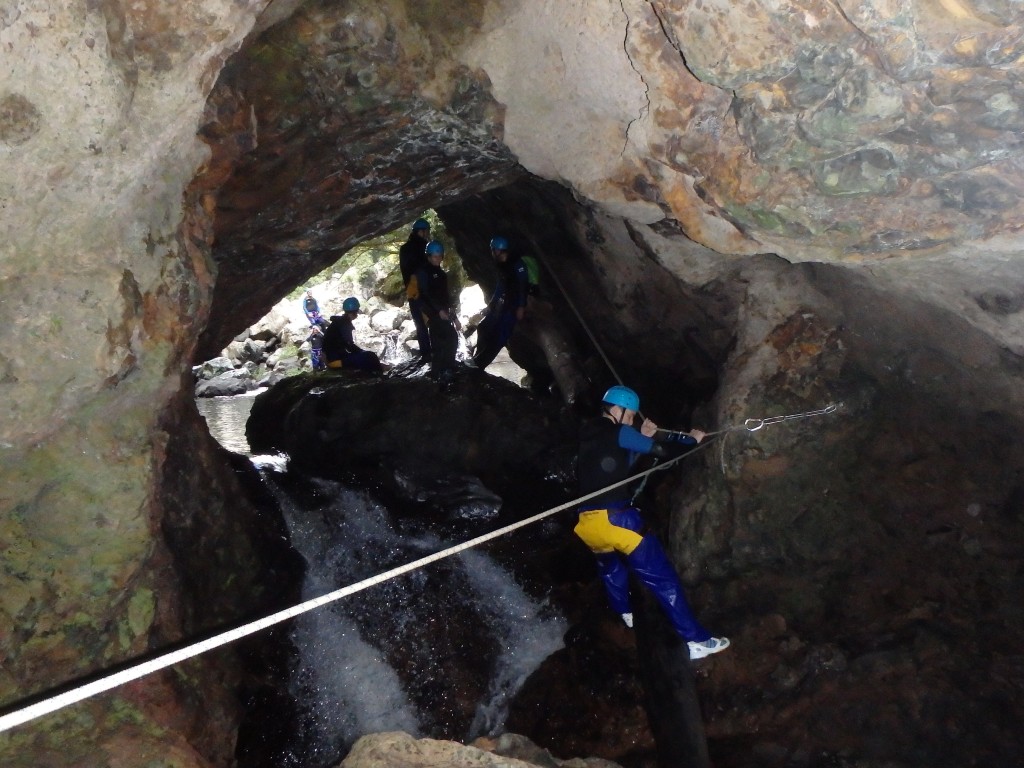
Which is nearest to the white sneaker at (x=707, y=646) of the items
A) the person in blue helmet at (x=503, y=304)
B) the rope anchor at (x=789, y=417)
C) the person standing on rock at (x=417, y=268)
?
the rope anchor at (x=789, y=417)

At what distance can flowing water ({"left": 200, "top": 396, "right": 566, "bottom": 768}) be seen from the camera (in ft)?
18.5

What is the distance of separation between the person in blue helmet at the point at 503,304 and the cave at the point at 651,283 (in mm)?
2024

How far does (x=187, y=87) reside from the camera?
3768 mm

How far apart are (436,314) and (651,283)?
2885 millimetres

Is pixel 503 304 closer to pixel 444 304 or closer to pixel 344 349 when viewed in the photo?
pixel 444 304

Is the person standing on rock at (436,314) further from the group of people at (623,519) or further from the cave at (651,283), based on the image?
the group of people at (623,519)

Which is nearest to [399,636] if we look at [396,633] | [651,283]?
[396,633]

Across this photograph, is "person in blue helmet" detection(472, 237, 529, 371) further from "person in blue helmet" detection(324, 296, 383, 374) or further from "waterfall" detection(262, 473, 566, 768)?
"waterfall" detection(262, 473, 566, 768)

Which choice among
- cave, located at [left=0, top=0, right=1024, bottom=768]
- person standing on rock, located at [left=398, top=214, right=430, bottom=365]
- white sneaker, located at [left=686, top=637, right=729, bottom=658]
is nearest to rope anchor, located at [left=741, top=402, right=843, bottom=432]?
cave, located at [left=0, top=0, right=1024, bottom=768]

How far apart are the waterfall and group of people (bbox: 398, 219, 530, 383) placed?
233 cm

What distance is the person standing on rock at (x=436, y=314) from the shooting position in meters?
9.14

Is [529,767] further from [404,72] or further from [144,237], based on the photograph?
[404,72]

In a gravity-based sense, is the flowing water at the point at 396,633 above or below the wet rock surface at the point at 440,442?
below

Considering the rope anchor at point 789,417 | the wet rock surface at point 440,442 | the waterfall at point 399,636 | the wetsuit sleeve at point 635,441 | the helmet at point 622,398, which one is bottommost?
the waterfall at point 399,636
